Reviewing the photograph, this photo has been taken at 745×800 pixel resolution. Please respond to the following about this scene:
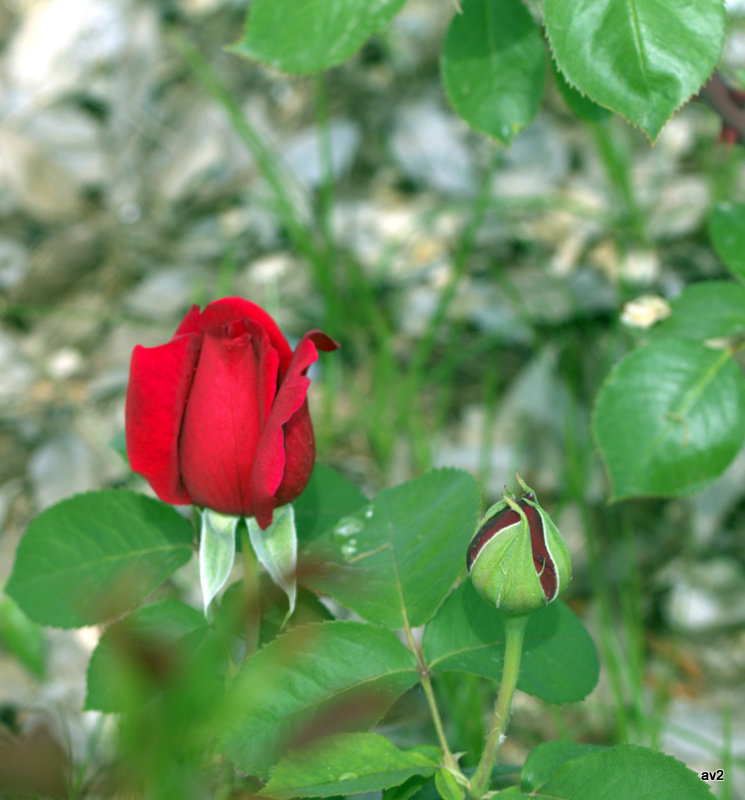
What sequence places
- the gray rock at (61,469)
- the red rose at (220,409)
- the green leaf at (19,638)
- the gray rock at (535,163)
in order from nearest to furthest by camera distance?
1. the red rose at (220,409)
2. the green leaf at (19,638)
3. the gray rock at (61,469)
4. the gray rock at (535,163)

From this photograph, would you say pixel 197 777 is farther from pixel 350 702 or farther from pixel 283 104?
pixel 283 104

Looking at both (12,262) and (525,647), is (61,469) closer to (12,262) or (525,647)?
(12,262)

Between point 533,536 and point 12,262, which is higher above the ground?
point 533,536

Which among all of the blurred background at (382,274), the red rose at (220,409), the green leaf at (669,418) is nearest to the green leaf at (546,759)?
the red rose at (220,409)

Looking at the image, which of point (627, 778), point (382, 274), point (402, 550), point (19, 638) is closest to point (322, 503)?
point (402, 550)

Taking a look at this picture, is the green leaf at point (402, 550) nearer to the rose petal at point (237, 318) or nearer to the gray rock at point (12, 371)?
the rose petal at point (237, 318)

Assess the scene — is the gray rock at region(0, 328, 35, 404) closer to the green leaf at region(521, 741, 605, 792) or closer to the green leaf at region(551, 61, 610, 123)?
the green leaf at region(551, 61, 610, 123)

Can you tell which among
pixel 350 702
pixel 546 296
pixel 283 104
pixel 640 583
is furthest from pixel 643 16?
pixel 283 104
